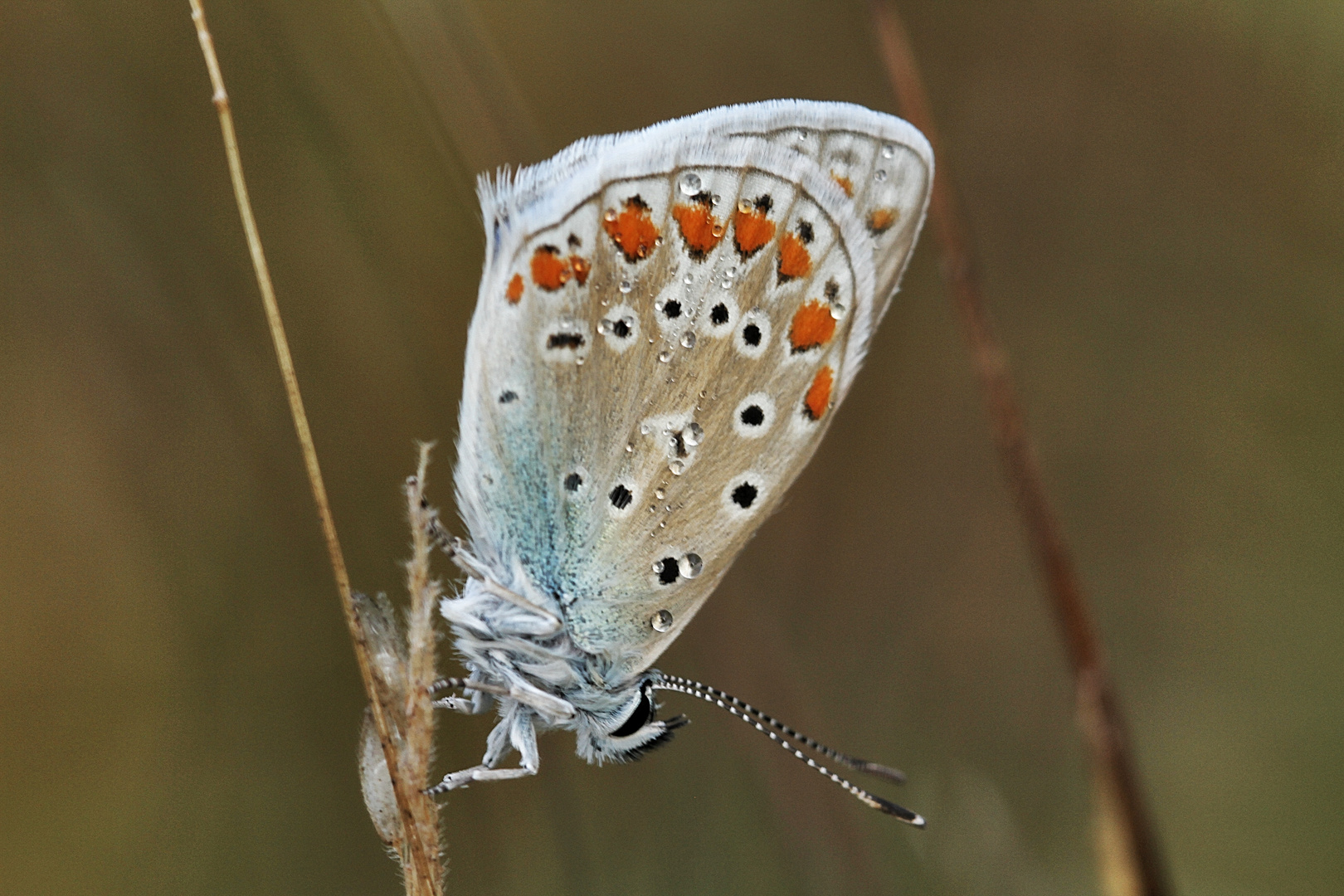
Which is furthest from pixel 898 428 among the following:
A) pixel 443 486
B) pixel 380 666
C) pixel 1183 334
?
pixel 380 666

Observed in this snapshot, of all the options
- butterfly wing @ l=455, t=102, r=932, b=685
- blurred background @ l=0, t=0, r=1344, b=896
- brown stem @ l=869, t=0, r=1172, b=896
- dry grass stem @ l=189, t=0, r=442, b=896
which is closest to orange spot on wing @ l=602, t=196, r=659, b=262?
butterfly wing @ l=455, t=102, r=932, b=685

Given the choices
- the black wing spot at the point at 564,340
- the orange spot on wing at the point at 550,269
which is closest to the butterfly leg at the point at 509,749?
the black wing spot at the point at 564,340

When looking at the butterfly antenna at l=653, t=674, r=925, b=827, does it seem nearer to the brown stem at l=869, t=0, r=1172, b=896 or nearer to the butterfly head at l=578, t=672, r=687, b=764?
the butterfly head at l=578, t=672, r=687, b=764

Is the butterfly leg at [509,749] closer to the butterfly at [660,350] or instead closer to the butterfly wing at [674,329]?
the butterfly at [660,350]

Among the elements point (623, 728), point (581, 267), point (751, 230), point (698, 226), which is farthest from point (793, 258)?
point (623, 728)

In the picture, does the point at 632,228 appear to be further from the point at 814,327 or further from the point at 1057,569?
the point at 1057,569
